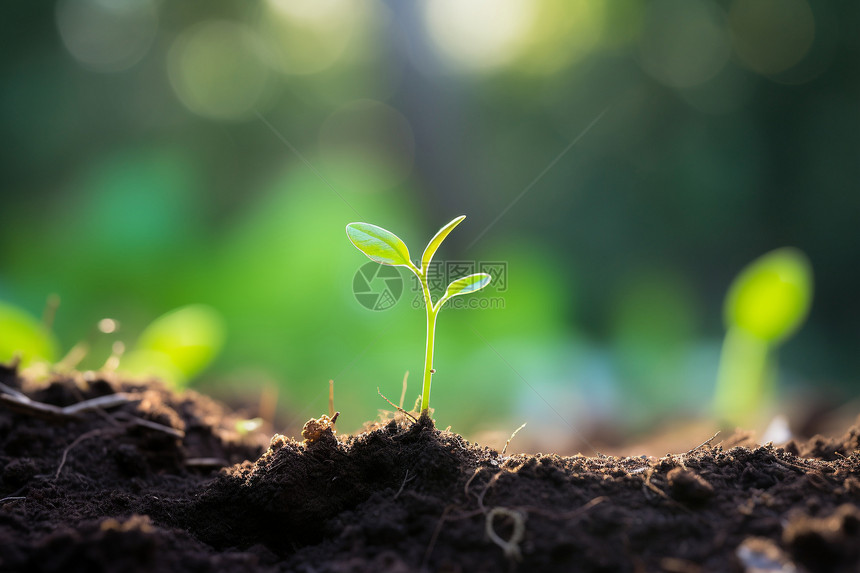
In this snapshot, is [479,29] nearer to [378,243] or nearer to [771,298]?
[771,298]

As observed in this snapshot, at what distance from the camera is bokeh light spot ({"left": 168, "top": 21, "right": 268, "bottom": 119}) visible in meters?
2.62

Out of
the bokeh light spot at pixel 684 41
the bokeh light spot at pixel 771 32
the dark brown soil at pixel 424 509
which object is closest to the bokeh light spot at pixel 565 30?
the bokeh light spot at pixel 684 41

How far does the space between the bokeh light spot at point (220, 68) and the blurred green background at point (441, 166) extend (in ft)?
0.03

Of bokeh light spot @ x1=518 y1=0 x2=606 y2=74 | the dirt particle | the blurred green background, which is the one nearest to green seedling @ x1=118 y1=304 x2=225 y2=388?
the blurred green background

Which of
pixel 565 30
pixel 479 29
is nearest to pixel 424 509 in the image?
pixel 479 29

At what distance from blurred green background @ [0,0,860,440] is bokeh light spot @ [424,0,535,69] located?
1 centimetres

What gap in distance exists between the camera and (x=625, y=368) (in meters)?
2.15

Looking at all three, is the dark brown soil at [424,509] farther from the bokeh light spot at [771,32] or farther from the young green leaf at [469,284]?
the bokeh light spot at [771,32]

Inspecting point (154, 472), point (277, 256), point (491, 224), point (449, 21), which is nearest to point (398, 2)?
point (449, 21)

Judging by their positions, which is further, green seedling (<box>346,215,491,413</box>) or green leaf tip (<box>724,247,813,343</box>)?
green leaf tip (<box>724,247,813,343</box>)

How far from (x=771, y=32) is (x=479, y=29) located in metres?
1.32

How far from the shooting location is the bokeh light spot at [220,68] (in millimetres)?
2617

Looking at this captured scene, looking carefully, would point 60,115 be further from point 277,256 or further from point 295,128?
point 277,256

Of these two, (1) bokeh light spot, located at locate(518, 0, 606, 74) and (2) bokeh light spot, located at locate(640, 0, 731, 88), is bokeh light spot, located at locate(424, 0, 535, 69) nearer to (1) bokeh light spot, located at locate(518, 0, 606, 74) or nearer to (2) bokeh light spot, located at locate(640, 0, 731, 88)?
(1) bokeh light spot, located at locate(518, 0, 606, 74)
